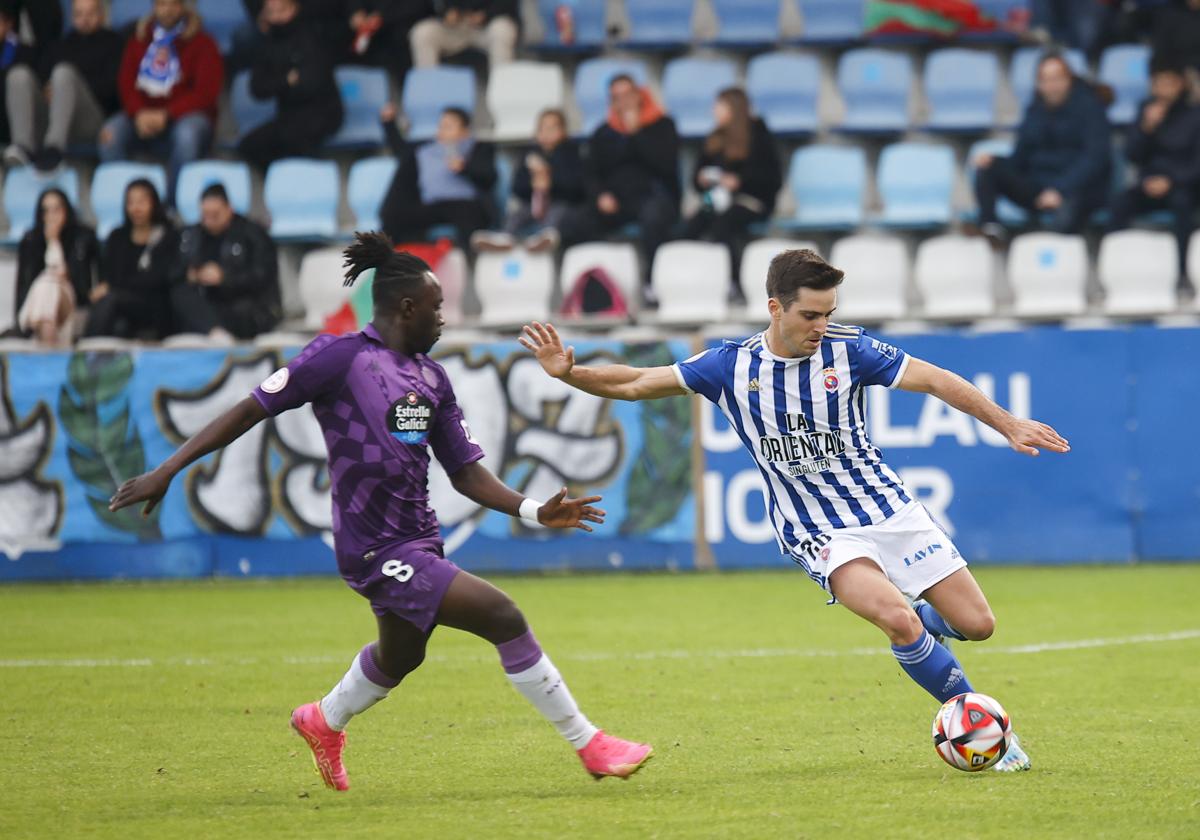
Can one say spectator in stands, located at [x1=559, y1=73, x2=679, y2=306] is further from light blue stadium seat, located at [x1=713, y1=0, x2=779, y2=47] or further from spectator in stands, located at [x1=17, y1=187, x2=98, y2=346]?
spectator in stands, located at [x1=17, y1=187, x2=98, y2=346]

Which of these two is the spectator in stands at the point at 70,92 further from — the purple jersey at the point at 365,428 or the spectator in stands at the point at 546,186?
the purple jersey at the point at 365,428

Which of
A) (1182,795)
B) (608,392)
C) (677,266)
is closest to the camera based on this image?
(1182,795)

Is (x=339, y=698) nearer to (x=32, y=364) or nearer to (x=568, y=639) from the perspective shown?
(x=568, y=639)

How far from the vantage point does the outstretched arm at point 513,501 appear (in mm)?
6344


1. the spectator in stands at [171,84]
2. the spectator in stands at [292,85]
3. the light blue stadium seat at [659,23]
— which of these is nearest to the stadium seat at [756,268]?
the light blue stadium seat at [659,23]

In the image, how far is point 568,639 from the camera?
1085 centimetres

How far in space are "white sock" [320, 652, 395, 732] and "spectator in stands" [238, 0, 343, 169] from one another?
38.1 feet

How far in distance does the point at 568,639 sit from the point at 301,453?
13.3ft

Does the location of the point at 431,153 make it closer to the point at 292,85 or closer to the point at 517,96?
the point at 517,96

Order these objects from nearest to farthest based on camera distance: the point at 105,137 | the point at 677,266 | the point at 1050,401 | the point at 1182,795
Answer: the point at 1182,795
the point at 1050,401
the point at 677,266
the point at 105,137

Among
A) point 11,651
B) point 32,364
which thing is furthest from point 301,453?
point 11,651

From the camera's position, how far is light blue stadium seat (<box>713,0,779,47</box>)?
59.3 ft

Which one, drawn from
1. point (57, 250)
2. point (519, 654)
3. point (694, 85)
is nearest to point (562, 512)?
point (519, 654)

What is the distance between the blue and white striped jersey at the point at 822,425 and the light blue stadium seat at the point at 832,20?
11.4m
